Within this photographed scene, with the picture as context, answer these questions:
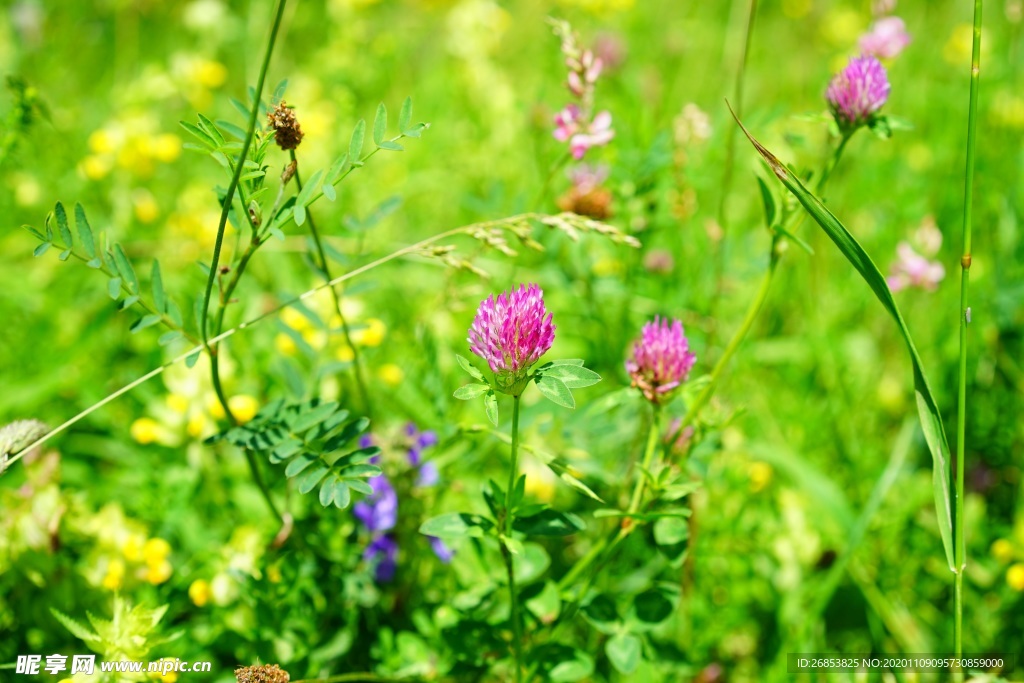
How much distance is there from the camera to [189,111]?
3326mm

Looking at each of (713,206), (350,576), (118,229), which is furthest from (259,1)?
(350,576)

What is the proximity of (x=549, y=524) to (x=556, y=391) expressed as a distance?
1.01 feet

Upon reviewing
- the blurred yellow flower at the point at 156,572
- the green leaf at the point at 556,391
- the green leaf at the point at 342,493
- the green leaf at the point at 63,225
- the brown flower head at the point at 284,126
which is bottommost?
the blurred yellow flower at the point at 156,572

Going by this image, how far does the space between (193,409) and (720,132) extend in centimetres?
163

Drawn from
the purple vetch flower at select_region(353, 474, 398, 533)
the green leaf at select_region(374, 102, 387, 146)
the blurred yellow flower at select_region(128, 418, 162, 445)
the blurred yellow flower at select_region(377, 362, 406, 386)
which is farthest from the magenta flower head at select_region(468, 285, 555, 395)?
the blurred yellow flower at select_region(128, 418, 162, 445)

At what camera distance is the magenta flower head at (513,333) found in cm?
106

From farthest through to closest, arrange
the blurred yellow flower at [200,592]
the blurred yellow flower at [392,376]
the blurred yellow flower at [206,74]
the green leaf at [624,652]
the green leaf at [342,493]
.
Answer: the blurred yellow flower at [206,74]
the blurred yellow flower at [392,376]
the blurred yellow flower at [200,592]
the green leaf at [624,652]
the green leaf at [342,493]

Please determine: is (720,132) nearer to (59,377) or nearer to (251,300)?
(251,300)

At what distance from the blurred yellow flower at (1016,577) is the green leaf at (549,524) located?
3.71 feet

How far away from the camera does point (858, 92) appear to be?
1334 mm

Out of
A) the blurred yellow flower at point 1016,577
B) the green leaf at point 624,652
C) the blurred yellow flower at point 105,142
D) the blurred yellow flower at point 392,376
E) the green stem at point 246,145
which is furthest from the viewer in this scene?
the blurred yellow flower at point 105,142

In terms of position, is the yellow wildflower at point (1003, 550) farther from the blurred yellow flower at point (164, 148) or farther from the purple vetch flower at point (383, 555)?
the blurred yellow flower at point (164, 148)

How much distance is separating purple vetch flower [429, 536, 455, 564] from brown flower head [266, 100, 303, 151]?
800 mm

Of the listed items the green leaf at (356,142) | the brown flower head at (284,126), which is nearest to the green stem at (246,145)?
the brown flower head at (284,126)
